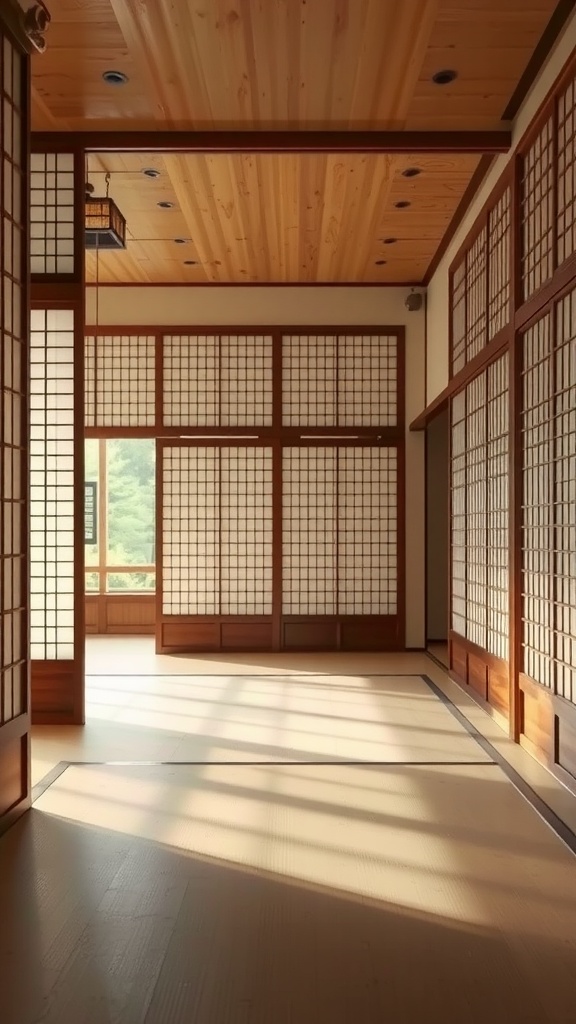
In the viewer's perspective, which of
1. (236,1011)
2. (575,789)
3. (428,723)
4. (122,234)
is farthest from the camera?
(122,234)

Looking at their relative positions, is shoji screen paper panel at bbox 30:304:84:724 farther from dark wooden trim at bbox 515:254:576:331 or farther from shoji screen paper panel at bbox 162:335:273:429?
shoji screen paper panel at bbox 162:335:273:429

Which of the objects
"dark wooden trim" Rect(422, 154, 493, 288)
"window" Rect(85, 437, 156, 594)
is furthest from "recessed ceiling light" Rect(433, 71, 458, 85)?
"window" Rect(85, 437, 156, 594)

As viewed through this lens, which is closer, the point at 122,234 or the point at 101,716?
the point at 101,716

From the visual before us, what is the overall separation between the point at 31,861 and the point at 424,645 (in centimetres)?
550

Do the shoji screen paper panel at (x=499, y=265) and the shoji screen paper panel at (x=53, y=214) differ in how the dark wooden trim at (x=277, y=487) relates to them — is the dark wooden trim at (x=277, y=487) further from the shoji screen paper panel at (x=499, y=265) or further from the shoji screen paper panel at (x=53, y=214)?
the shoji screen paper panel at (x=53, y=214)

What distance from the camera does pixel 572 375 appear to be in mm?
3586

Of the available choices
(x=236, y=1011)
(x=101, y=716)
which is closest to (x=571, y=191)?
(x=236, y=1011)

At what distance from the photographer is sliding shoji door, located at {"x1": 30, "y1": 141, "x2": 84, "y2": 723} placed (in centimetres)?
502

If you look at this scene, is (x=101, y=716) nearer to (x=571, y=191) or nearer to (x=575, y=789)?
(x=575, y=789)

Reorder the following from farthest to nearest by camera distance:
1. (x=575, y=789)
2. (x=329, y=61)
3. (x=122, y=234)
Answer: (x=122, y=234), (x=329, y=61), (x=575, y=789)

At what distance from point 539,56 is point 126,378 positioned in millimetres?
5022

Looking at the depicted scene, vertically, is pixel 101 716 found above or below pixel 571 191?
below

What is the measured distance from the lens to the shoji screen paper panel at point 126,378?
26.6 feet

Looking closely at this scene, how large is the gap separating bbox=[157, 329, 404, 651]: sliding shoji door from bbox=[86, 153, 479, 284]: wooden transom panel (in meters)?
0.71
